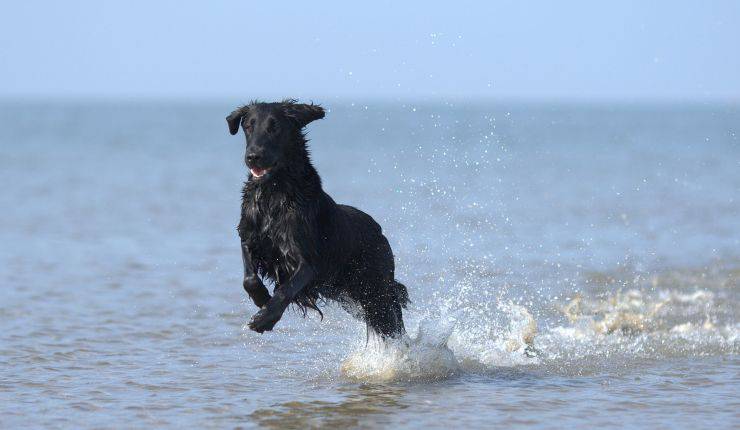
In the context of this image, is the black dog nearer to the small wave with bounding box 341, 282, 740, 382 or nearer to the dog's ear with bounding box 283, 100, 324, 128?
the dog's ear with bounding box 283, 100, 324, 128

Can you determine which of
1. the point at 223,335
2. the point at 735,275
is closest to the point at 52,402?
the point at 223,335

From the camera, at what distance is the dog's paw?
7.06m

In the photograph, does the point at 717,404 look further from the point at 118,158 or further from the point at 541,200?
the point at 118,158

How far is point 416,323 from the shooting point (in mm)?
9867

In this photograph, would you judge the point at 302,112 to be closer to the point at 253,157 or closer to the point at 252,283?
the point at 253,157

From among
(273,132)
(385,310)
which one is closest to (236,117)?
(273,132)

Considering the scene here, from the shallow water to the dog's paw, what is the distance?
557 millimetres

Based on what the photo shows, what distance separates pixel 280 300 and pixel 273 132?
3.58ft

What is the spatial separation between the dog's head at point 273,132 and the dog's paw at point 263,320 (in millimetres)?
879

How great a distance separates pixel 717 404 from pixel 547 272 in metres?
6.26

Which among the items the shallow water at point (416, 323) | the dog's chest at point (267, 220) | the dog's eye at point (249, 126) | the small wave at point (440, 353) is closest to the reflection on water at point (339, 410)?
the shallow water at point (416, 323)

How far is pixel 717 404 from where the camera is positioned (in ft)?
23.9

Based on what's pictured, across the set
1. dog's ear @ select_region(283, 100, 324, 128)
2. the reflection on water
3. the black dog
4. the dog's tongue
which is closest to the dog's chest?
the black dog

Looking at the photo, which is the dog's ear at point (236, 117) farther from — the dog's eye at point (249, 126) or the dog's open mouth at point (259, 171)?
the dog's open mouth at point (259, 171)
